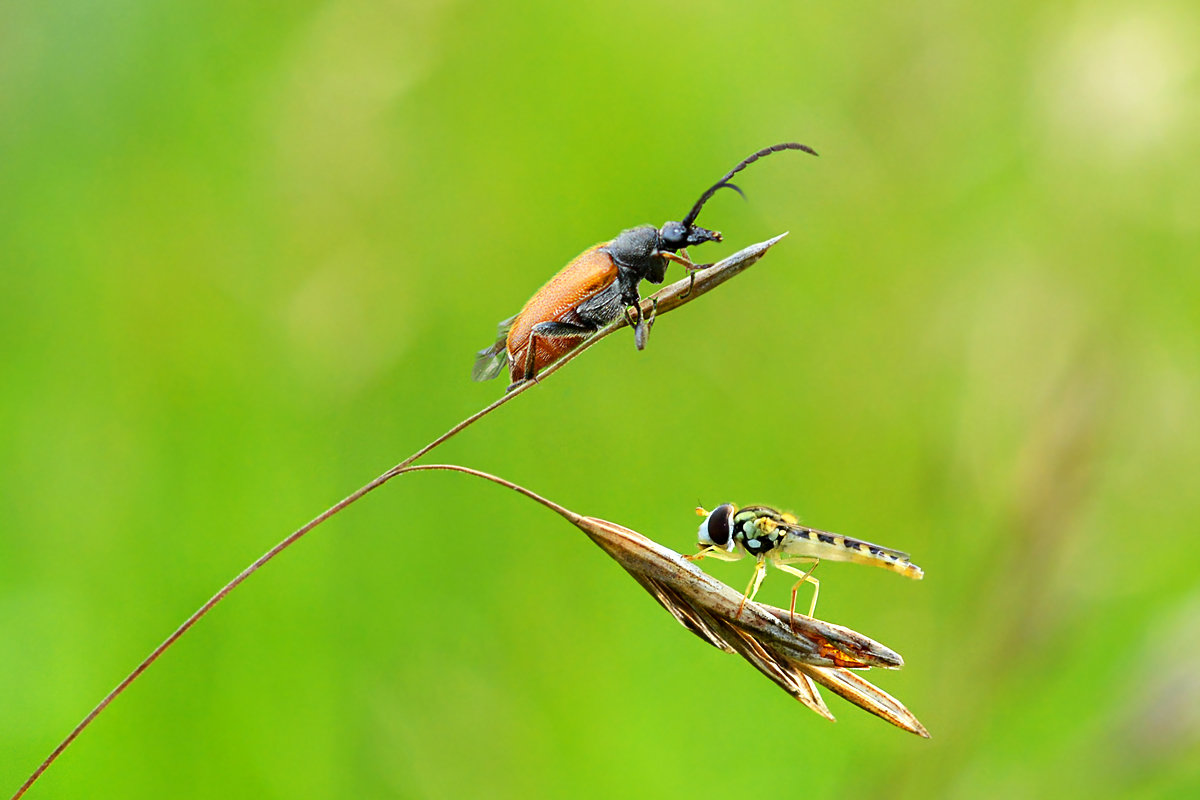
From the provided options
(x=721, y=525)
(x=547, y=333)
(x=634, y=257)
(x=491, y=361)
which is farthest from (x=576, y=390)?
(x=721, y=525)

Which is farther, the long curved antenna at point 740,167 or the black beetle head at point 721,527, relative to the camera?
the black beetle head at point 721,527

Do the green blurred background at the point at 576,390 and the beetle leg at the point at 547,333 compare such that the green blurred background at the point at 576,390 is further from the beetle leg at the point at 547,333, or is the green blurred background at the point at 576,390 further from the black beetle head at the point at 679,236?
the beetle leg at the point at 547,333

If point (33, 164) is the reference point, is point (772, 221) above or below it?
below

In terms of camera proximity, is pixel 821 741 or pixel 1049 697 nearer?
pixel 821 741

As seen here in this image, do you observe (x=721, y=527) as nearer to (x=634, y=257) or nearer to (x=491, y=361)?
(x=491, y=361)

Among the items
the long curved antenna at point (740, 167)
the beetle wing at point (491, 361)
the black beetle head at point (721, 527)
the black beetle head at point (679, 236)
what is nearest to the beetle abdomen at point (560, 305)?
the beetle wing at point (491, 361)

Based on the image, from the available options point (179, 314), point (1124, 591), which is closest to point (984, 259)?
point (1124, 591)

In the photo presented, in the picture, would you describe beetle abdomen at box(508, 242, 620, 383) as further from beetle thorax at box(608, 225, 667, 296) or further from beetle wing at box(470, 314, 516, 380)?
beetle wing at box(470, 314, 516, 380)

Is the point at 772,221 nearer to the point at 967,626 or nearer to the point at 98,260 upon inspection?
the point at 967,626

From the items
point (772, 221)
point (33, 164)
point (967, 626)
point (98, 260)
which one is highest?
point (33, 164)
